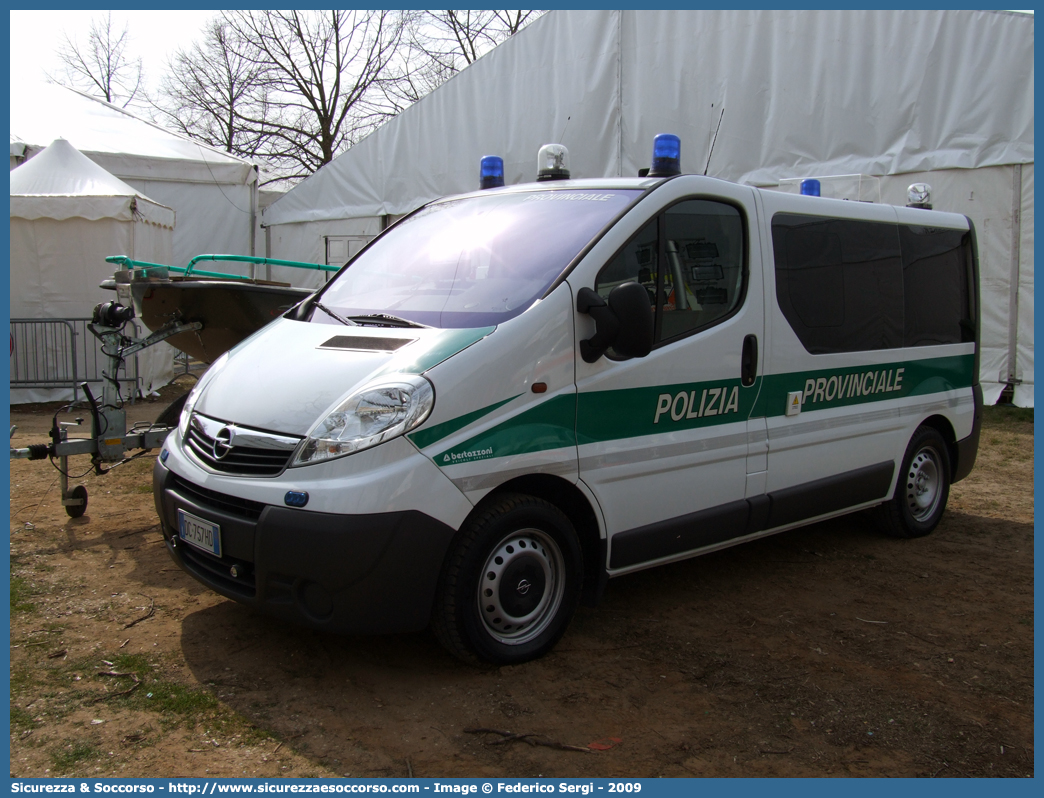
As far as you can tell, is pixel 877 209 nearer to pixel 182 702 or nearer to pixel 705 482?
pixel 705 482

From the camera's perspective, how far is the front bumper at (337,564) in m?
3.09

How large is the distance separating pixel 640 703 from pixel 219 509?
1.78m

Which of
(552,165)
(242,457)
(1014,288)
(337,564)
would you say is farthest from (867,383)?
(1014,288)

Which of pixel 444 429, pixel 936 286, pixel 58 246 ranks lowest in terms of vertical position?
pixel 444 429

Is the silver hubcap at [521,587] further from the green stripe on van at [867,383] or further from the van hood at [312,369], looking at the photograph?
the green stripe on van at [867,383]

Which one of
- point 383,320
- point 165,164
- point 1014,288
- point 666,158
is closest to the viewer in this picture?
point 383,320

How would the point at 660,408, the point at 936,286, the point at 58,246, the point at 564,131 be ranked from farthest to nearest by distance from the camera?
the point at 564,131
the point at 58,246
the point at 936,286
the point at 660,408

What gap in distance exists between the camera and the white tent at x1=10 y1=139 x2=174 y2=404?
11.6 m

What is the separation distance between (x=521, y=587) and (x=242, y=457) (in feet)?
3.96

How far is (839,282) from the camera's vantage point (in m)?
4.83

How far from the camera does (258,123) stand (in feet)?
100.0

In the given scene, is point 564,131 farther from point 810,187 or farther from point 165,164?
point 810,187
